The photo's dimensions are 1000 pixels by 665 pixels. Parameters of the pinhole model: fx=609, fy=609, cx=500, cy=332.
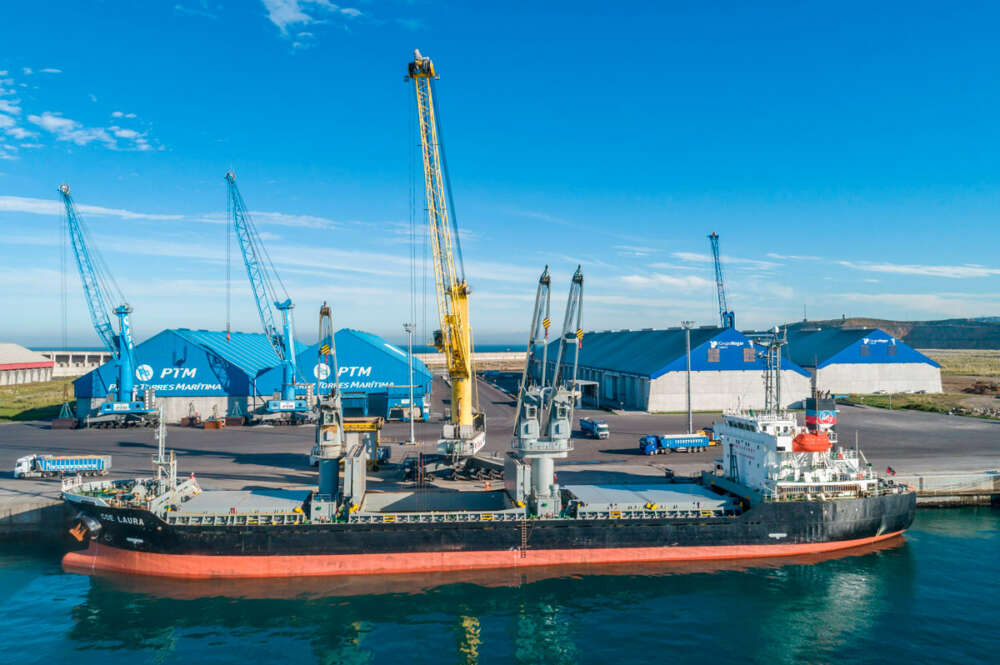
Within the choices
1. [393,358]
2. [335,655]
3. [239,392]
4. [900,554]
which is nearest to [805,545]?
[900,554]

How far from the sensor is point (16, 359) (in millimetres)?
139125

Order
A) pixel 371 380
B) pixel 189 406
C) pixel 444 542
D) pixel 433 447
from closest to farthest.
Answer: pixel 444 542, pixel 433 447, pixel 189 406, pixel 371 380

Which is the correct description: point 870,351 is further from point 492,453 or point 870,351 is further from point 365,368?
point 365,368

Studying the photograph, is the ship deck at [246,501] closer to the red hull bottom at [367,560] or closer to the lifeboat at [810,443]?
the red hull bottom at [367,560]

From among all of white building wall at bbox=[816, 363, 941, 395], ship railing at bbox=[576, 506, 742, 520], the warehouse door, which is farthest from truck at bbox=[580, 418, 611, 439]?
white building wall at bbox=[816, 363, 941, 395]

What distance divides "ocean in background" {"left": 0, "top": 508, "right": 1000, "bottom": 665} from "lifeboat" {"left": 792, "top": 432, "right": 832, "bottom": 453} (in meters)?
5.87

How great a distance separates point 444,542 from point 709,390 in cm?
6090

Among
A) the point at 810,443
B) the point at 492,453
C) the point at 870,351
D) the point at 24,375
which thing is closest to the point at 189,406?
the point at 492,453

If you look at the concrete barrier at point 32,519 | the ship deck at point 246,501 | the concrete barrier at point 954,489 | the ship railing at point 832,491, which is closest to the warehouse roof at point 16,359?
the concrete barrier at point 32,519

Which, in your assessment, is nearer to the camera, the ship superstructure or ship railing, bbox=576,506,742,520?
ship railing, bbox=576,506,742,520

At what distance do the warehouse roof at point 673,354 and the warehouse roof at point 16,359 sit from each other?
123550mm

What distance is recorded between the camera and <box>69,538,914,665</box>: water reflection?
79.3ft

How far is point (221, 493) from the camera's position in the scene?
120 feet

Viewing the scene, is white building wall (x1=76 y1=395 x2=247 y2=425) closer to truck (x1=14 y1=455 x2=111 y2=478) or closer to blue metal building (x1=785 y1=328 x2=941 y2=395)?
truck (x1=14 y1=455 x2=111 y2=478)
